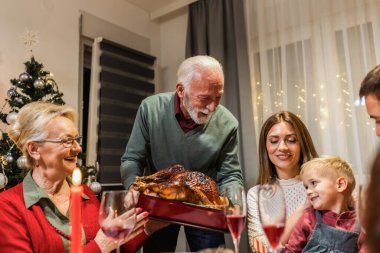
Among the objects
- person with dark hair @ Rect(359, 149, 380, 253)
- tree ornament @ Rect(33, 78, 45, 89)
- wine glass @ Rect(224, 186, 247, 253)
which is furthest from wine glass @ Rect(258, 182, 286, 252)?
tree ornament @ Rect(33, 78, 45, 89)

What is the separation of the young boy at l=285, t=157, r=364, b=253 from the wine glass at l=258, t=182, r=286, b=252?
0.51m

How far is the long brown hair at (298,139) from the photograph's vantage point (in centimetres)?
189

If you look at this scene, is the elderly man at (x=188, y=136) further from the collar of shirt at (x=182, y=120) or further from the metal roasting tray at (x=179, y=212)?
the metal roasting tray at (x=179, y=212)

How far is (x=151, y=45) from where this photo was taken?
3.99 m

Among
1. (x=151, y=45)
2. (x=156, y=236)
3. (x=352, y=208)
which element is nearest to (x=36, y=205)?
(x=156, y=236)

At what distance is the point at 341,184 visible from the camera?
4.55 ft

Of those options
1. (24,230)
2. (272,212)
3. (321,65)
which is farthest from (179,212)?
(321,65)

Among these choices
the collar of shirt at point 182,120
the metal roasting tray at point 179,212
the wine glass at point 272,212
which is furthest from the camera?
the collar of shirt at point 182,120

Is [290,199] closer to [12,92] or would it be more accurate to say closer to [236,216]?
[236,216]

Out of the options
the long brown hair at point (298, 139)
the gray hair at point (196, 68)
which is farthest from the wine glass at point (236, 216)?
the long brown hair at point (298, 139)

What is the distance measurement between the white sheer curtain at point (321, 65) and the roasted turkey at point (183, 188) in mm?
1419

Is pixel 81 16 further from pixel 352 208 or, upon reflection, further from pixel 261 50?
pixel 352 208

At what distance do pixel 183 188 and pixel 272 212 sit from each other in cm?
47

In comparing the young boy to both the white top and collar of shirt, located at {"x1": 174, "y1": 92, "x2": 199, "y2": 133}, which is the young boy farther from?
collar of shirt, located at {"x1": 174, "y1": 92, "x2": 199, "y2": 133}
